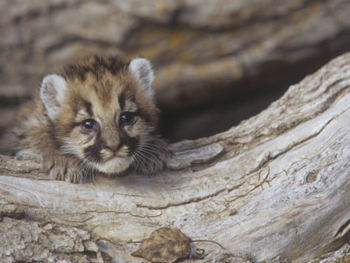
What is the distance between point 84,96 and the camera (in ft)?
12.0

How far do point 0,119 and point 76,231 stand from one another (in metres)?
3.46

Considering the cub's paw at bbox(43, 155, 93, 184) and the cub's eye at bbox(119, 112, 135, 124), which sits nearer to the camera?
the cub's paw at bbox(43, 155, 93, 184)

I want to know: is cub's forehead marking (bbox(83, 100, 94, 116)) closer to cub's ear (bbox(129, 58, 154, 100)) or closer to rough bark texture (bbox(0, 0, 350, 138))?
cub's ear (bbox(129, 58, 154, 100))

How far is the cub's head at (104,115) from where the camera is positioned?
3443 mm

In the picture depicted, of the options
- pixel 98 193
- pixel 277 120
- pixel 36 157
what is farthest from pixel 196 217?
pixel 36 157

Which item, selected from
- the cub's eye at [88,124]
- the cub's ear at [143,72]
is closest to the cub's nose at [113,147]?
the cub's eye at [88,124]

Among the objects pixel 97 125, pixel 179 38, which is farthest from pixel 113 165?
pixel 179 38

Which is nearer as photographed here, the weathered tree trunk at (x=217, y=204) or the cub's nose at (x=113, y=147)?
the weathered tree trunk at (x=217, y=204)

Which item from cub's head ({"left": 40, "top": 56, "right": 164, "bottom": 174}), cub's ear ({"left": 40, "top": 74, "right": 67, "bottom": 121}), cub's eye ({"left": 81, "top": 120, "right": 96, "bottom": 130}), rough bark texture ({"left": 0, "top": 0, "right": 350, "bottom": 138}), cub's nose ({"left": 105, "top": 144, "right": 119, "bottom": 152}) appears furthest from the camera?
rough bark texture ({"left": 0, "top": 0, "right": 350, "bottom": 138})

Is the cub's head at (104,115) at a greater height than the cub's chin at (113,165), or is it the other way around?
the cub's head at (104,115)

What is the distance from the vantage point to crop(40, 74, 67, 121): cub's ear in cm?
383

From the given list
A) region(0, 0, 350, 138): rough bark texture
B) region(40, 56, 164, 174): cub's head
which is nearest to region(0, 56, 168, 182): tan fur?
region(40, 56, 164, 174): cub's head

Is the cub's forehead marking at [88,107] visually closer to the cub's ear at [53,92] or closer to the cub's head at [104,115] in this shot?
the cub's head at [104,115]

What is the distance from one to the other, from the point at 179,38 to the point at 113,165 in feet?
9.36
